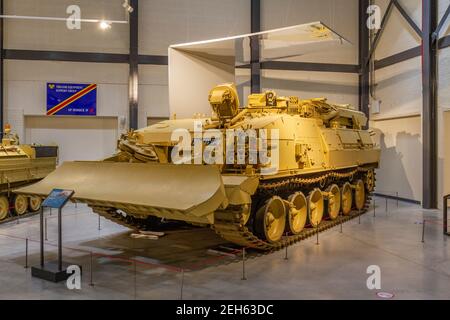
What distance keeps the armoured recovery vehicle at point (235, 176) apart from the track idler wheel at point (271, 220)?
18mm

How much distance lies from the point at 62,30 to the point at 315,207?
1187 centimetres

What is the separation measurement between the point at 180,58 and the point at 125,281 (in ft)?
19.9

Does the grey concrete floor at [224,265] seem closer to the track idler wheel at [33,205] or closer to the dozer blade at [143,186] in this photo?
the dozer blade at [143,186]

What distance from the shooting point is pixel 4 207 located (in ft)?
38.5

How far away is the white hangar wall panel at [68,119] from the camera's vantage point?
16781mm

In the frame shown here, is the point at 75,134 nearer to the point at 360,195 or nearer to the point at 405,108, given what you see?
the point at 360,195

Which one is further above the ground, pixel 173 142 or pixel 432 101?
pixel 432 101

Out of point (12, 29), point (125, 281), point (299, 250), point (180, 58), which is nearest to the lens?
point (125, 281)

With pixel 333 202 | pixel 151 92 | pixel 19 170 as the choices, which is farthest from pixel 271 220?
pixel 151 92

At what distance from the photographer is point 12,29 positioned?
16.7m

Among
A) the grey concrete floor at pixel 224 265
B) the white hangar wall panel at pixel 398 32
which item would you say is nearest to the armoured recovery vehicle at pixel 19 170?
the grey concrete floor at pixel 224 265

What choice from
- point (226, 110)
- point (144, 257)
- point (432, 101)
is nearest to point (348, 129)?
point (432, 101)

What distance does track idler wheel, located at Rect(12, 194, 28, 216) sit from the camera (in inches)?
485

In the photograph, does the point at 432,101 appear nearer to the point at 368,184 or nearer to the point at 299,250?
the point at 368,184
